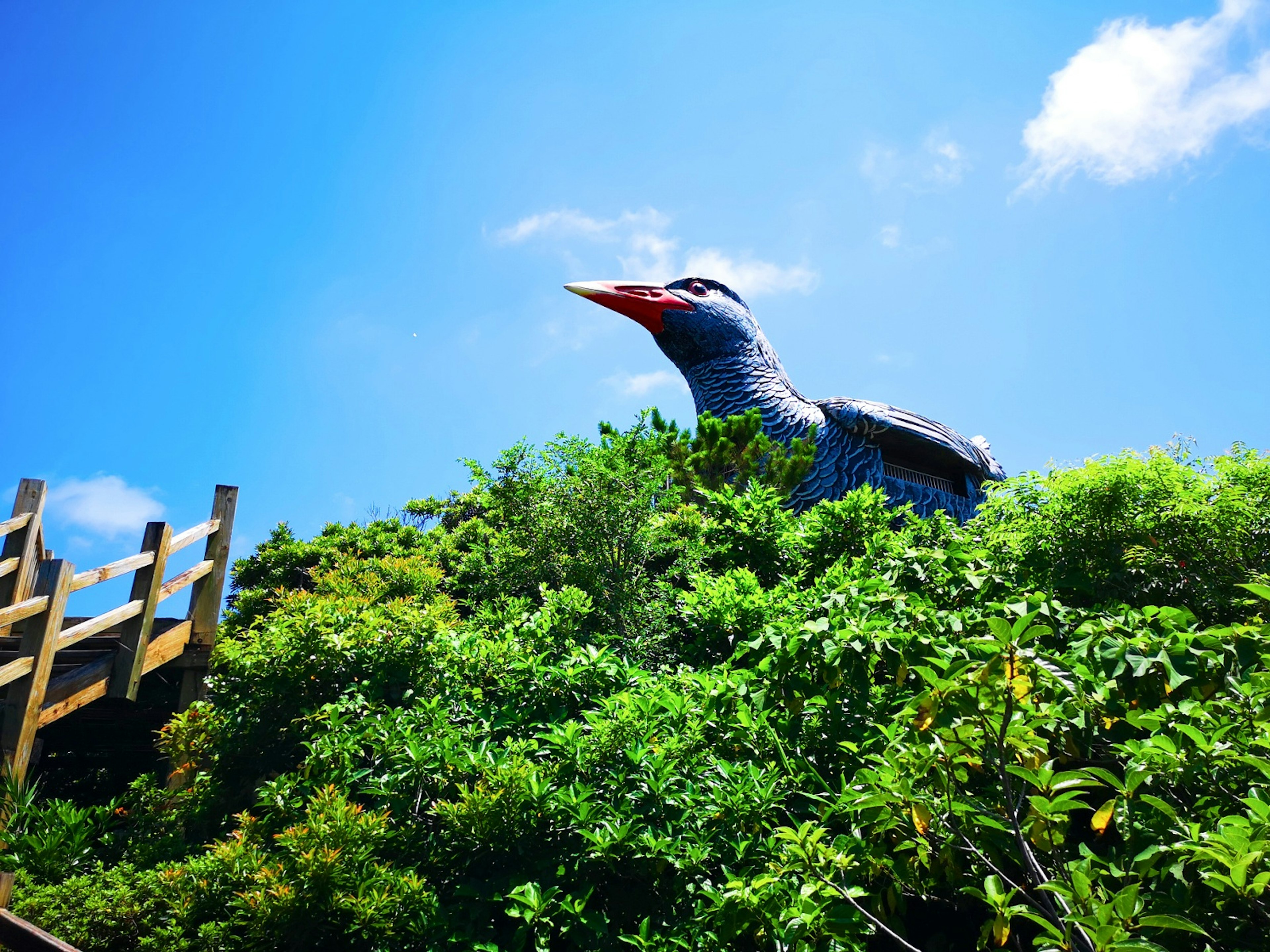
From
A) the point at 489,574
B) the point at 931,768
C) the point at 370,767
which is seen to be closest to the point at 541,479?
the point at 489,574

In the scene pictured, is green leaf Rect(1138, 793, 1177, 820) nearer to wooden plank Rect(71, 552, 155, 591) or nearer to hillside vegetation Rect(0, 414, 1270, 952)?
hillside vegetation Rect(0, 414, 1270, 952)

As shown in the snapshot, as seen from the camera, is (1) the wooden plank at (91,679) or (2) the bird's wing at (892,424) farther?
(2) the bird's wing at (892,424)

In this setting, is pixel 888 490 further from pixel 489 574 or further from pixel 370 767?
pixel 370 767

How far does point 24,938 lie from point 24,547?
478cm

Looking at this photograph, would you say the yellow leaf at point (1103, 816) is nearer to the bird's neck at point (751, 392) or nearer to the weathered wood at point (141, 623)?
the weathered wood at point (141, 623)

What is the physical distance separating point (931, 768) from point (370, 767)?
2814mm

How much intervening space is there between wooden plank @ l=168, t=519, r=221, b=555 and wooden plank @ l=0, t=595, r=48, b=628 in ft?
3.58

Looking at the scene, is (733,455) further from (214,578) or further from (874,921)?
(874,921)

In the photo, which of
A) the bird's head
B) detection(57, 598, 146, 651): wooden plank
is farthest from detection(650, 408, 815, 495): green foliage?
detection(57, 598, 146, 651): wooden plank

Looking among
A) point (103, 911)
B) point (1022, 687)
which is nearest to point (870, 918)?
point (1022, 687)

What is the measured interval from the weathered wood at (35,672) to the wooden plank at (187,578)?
86 centimetres

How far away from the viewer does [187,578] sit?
7.20 metres

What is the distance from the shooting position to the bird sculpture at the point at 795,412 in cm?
1076

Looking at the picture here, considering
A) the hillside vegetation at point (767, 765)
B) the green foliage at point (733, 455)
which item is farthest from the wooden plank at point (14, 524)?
the green foliage at point (733, 455)
